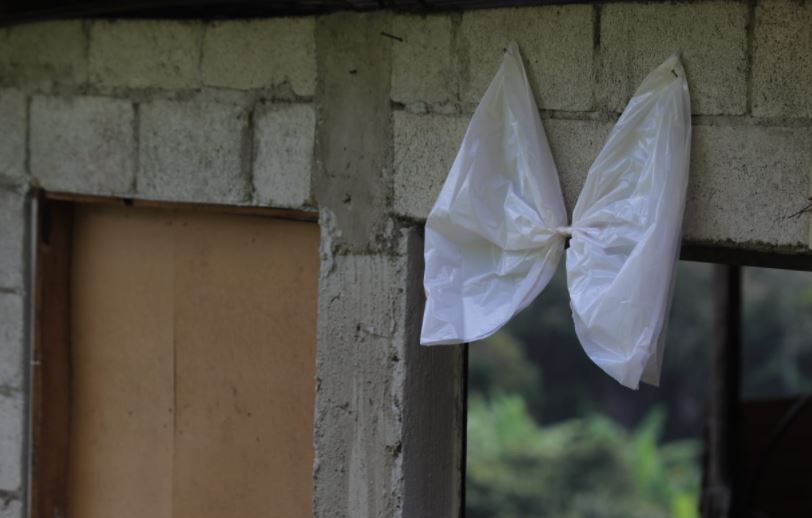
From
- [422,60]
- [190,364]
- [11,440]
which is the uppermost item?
[422,60]

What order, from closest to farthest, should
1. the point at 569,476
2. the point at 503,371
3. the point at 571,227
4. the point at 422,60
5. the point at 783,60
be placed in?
the point at 783,60
the point at 571,227
the point at 422,60
the point at 569,476
the point at 503,371

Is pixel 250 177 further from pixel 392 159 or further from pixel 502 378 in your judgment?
pixel 502 378

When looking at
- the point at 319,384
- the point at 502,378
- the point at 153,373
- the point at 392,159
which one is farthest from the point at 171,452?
the point at 502,378

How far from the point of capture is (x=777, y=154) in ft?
8.54

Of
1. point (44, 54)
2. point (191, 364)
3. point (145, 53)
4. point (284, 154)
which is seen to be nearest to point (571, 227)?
point (284, 154)

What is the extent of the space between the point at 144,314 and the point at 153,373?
204 millimetres

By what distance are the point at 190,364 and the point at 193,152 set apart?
0.71 meters

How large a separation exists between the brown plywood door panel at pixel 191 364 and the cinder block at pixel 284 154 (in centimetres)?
15

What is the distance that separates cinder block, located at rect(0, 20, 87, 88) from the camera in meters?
3.83

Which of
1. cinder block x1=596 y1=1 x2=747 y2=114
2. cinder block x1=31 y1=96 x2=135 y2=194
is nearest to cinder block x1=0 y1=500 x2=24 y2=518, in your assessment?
cinder block x1=31 y1=96 x2=135 y2=194

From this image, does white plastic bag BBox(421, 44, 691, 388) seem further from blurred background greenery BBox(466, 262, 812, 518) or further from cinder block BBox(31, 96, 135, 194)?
blurred background greenery BBox(466, 262, 812, 518)

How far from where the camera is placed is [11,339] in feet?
→ 12.9

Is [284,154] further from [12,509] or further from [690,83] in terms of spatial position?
[12,509]

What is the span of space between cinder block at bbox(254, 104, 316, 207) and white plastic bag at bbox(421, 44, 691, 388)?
22.6 inches
